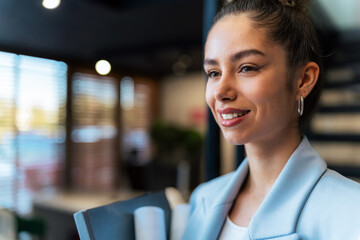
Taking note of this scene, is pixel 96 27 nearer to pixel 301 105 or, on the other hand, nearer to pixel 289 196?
pixel 301 105

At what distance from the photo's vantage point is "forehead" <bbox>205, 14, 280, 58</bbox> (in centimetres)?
72

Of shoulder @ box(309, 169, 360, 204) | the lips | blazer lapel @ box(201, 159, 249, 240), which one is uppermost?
the lips

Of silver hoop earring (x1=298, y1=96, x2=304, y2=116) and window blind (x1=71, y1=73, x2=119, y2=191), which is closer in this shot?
silver hoop earring (x1=298, y1=96, x2=304, y2=116)

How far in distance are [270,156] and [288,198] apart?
4.5 inches

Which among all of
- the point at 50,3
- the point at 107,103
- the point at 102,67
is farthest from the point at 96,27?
the point at 107,103

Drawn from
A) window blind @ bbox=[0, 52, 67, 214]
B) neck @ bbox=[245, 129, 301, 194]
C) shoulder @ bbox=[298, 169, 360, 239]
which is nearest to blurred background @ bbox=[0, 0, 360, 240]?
window blind @ bbox=[0, 52, 67, 214]

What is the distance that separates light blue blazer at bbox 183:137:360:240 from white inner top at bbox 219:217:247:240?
0.04ft

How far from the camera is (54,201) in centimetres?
258

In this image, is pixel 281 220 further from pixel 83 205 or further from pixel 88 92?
pixel 88 92

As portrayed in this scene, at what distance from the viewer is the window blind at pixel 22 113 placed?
1.08m

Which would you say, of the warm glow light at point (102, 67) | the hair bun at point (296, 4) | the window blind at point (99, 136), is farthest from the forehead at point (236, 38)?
the window blind at point (99, 136)

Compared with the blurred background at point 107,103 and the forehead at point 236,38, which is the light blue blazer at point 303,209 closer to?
the forehead at point 236,38

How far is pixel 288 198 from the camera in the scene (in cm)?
71

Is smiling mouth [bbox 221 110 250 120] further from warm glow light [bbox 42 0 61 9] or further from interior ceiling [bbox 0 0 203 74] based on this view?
warm glow light [bbox 42 0 61 9]
